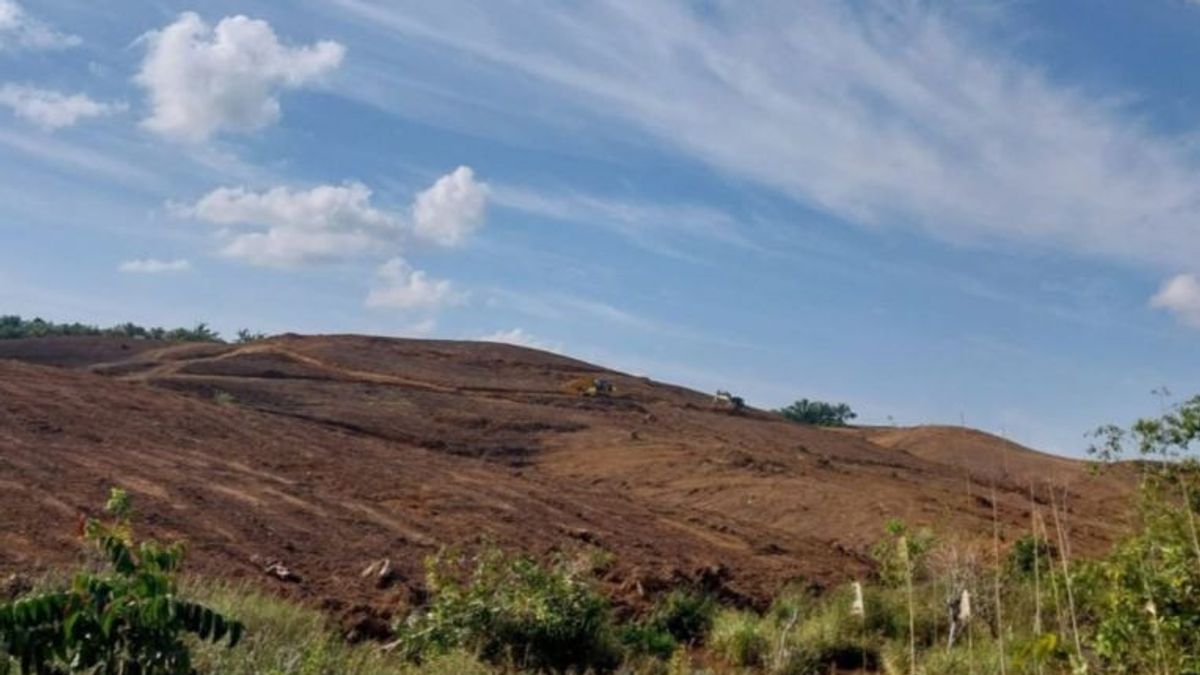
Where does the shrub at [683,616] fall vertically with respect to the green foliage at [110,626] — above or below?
below

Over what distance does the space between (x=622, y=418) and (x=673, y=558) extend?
1596cm

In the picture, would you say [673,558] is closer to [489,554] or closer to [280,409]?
[489,554]

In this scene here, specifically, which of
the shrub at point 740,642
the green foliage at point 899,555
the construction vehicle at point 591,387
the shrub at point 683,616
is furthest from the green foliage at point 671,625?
the construction vehicle at point 591,387

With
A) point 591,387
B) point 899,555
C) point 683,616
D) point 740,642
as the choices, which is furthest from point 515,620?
point 591,387

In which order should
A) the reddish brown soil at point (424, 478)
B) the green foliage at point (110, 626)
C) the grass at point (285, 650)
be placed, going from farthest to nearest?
the reddish brown soil at point (424, 478) → the grass at point (285, 650) → the green foliage at point (110, 626)

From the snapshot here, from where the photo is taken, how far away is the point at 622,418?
30.4 m

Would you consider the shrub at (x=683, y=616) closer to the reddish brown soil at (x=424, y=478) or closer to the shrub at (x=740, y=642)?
the shrub at (x=740, y=642)

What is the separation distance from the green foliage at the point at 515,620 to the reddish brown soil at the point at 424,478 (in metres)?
0.71

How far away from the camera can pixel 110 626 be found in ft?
12.8

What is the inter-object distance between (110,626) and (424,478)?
13395 millimetres

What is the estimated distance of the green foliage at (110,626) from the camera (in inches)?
151

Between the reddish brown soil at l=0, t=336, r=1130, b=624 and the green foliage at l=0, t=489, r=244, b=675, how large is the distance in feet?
17.3

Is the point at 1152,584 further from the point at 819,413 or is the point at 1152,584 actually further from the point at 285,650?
the point at 819,413

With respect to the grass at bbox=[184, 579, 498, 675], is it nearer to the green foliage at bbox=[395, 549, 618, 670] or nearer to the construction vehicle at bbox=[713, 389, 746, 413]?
the green foliage at bbox=[395, 549, 618, 670]
